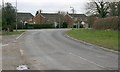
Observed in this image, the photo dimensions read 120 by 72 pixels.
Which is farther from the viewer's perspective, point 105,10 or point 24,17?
point 24,17

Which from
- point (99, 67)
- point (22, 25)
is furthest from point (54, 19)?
point (99, 67)

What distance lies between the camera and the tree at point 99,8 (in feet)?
248

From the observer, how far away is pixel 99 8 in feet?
253

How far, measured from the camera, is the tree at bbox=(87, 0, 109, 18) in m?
75.6

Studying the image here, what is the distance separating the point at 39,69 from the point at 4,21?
49.9 meters

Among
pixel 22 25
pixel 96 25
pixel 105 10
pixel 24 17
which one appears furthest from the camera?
pixel 24 17

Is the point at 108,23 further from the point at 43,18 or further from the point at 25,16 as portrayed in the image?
the point at 25,16

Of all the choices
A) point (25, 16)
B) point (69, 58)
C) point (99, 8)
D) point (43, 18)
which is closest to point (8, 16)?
point (99, 8)

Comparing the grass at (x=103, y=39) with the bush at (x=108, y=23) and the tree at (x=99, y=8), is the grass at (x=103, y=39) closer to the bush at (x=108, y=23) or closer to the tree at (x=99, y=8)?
the bush at (x=108, y=23)

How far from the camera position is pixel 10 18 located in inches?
2650

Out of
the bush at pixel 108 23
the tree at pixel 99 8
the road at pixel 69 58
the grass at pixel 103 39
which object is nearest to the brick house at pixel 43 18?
the tree at pixel 99 8

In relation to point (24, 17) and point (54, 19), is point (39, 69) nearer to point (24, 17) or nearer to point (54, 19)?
point (54, 19)

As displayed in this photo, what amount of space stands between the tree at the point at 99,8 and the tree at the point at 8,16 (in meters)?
19.9

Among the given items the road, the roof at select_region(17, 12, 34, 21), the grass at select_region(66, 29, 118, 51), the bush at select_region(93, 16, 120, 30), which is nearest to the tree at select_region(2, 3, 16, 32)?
the bush at select_region(93, 16, 120, 30)
